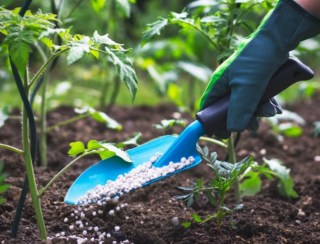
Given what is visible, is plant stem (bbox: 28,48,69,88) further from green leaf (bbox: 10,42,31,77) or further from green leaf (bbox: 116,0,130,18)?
green leaf (bbox: 116,0,130,18)

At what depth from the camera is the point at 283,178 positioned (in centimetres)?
241

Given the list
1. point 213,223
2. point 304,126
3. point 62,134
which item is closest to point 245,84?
point 213,223

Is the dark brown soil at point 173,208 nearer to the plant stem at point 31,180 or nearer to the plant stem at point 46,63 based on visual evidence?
the plant stem at point 31,180

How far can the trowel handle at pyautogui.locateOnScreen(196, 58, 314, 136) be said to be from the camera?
6.36 feet

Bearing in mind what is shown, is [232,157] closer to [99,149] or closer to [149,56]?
[99,149]

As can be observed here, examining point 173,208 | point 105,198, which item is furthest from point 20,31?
point 173,208

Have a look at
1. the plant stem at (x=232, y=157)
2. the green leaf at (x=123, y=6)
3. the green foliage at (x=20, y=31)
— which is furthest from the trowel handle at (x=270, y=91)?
the green leaf at (x=123, y=6)

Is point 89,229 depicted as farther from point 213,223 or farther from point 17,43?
point 17,43

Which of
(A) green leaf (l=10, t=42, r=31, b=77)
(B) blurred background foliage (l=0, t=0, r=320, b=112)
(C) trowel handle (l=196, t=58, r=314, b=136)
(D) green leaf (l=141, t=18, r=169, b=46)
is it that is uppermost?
(A) green leaf (l=10, t=42, r=31, b=77)

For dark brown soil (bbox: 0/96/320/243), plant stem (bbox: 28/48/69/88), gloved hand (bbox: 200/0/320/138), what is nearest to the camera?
plant stem (bbox: 28/48/69/88)

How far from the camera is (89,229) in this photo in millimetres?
2043

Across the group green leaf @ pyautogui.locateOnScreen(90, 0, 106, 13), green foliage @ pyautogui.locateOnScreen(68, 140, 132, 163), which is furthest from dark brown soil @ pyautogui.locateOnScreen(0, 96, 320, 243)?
green leaf @ pyautogui.locateOnScreen(90, 0, 106, 13)

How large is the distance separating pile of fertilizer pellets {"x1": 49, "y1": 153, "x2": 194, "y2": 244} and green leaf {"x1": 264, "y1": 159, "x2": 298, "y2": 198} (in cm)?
51

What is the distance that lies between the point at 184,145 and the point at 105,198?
0.32 m
